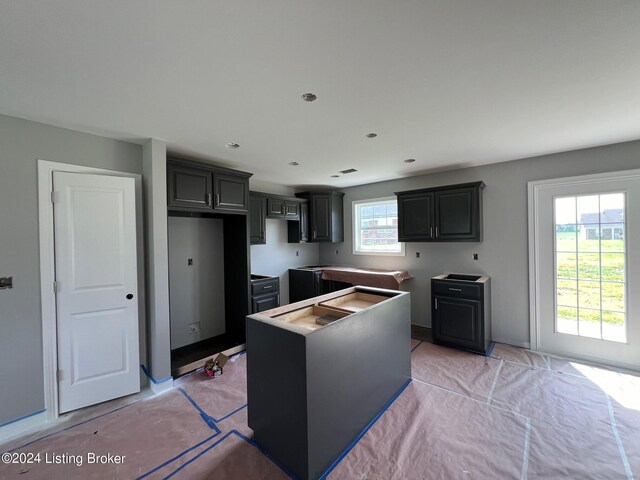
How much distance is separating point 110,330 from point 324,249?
12.3ft

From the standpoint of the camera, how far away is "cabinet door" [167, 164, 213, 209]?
2.81m

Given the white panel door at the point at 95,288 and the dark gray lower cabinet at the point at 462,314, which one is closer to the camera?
the white panel door at the point at 95,288

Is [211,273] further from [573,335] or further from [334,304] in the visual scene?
[573,335]

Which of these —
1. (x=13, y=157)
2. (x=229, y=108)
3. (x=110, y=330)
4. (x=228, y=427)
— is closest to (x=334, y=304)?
(x=228, y=427)

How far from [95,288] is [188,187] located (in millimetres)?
1278

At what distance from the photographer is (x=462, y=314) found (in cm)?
344

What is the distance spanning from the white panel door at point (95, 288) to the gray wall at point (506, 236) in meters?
3.84

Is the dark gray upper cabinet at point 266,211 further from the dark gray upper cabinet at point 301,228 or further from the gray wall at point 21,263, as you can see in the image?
the gray wall at point 21,263

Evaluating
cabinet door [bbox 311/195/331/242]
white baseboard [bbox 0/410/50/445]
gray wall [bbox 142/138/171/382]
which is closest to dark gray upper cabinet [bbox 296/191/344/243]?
cabinet door [bbox 311/195/331/242]

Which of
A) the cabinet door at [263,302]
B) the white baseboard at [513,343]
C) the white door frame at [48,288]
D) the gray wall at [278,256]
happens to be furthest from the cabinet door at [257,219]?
the white baseboard at [513,343]

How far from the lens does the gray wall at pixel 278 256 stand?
4504mm

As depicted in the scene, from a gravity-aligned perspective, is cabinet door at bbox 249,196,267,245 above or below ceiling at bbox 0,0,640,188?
below

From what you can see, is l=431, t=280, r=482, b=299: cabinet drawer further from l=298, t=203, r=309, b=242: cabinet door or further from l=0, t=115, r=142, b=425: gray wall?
l=0, t=115, r=142, b=425: gray wall

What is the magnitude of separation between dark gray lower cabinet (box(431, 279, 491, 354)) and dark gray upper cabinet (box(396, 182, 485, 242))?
66cm
